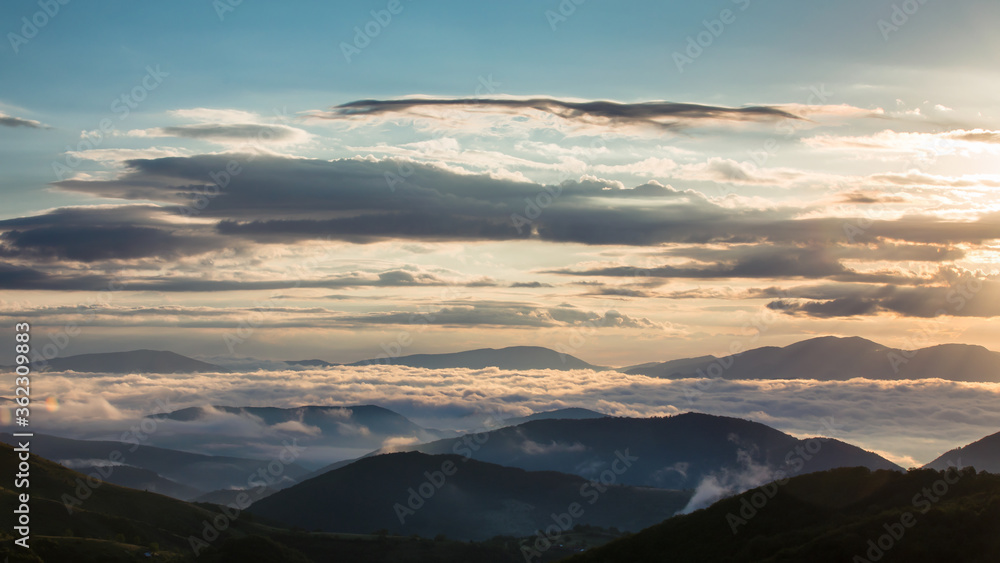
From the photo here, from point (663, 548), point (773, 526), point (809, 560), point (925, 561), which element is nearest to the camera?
point (925, 561)

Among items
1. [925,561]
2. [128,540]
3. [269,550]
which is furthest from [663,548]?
[128,540]

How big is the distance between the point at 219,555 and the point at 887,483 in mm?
131386

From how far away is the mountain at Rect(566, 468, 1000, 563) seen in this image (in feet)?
283

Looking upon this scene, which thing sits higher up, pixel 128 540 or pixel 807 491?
pixel 807 491

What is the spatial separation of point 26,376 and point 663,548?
103 metres

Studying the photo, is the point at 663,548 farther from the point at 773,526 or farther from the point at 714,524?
the point at 773,526

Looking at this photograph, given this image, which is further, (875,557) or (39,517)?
(39,517)

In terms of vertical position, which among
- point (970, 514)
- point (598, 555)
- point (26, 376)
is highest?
point (26, 376)

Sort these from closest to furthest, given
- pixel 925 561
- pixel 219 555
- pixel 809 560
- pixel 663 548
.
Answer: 1. pixel 925 561
2. pixel 809 560
3. pixel 663 548
4. pixel 219 555

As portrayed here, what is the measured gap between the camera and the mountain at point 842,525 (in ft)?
283

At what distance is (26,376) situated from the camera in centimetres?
11350

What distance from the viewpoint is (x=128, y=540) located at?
181000mm

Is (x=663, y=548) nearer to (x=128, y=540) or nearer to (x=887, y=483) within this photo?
(x=887, y=483)

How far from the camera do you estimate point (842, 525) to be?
102 metres
